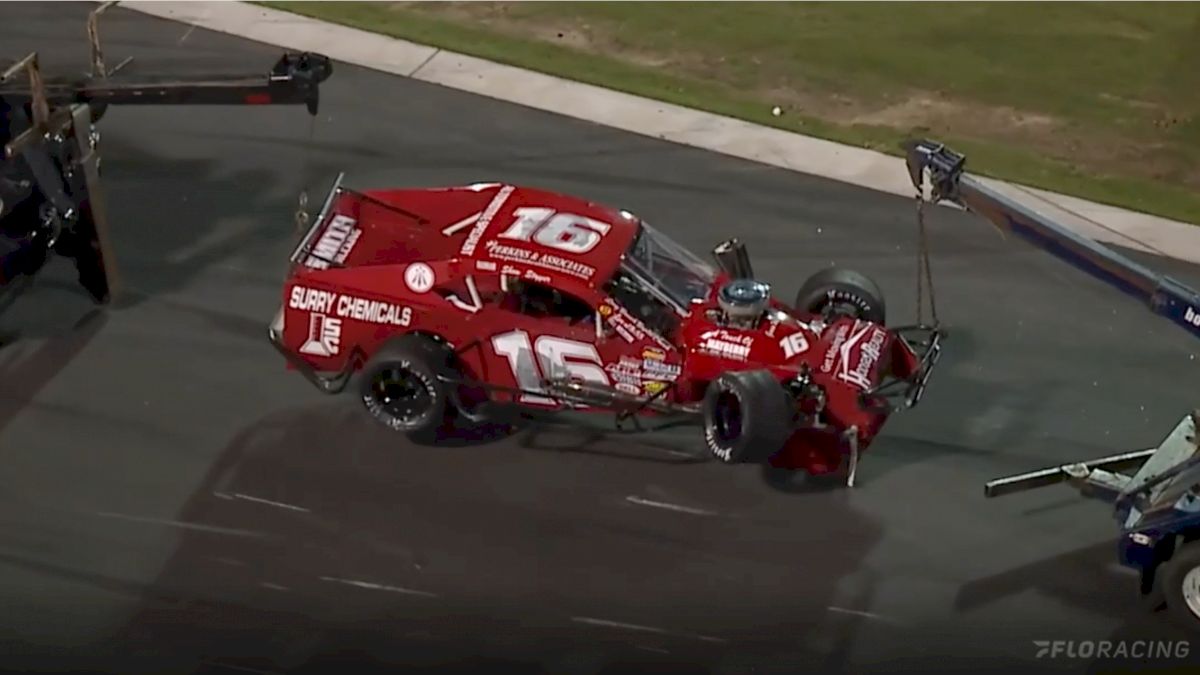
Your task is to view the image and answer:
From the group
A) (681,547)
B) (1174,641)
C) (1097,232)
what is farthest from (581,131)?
(1174,641)

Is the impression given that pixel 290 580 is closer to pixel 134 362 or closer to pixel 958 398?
pixel 134 362

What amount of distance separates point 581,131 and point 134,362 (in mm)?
4975

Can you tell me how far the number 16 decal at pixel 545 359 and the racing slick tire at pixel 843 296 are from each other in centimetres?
160

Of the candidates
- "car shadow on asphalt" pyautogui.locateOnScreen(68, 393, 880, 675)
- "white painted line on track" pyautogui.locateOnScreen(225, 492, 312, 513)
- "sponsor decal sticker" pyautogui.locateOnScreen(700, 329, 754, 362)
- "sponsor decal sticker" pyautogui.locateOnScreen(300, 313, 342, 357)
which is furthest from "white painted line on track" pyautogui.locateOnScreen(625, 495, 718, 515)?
"sponsor decal sticker" pyautogui.locateOnScreen(300, 313, 342, 357)

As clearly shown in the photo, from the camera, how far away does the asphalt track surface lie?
351 inches

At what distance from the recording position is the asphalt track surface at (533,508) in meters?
8.91

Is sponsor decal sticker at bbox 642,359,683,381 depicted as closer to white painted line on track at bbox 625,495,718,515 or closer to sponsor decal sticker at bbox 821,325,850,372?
white painted line on track at bbox 625,495,718,515

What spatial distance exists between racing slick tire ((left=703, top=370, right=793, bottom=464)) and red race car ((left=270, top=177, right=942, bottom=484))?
1 cm

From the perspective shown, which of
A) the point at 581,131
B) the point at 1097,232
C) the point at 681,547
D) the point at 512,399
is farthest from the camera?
the point at 581,131

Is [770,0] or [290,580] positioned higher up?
[770,0]

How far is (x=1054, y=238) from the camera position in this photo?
29.6 feet

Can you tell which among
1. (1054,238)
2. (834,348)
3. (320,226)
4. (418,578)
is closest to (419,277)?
(320,226)

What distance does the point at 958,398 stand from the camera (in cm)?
1095

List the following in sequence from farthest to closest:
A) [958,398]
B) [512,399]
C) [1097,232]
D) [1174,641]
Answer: [1097,232], [958,398], [512,399], [1174,641]
